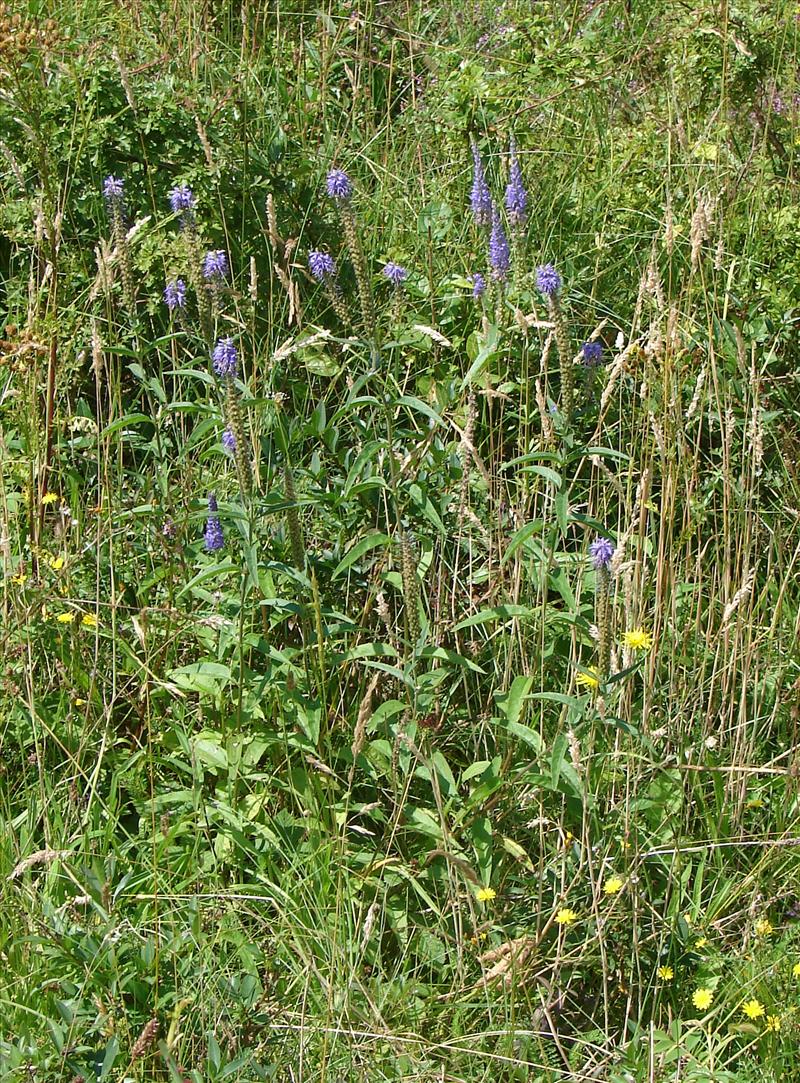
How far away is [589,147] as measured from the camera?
3980 mm

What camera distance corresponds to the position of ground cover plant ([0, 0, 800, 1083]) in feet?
6.68

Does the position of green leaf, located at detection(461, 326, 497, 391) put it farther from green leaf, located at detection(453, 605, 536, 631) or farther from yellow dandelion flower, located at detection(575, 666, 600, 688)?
yellow dandelion flower, located at detection(575, 666, 600, 688)

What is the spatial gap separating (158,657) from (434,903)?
800mm

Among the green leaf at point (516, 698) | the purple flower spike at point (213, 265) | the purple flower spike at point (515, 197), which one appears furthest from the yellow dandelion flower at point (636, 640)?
the purple flower spike at point (213, 265)

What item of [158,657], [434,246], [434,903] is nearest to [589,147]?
[434,246]

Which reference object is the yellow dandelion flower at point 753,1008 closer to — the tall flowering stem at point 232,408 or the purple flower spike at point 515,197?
the tall flowering stem at point 232,408

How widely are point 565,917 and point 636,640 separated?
0.56 meters

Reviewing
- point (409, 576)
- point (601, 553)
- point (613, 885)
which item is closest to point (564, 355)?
point (601, 553)

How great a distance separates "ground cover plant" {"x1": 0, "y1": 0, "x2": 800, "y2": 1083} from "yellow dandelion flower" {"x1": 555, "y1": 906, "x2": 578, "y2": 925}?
33 millimetres

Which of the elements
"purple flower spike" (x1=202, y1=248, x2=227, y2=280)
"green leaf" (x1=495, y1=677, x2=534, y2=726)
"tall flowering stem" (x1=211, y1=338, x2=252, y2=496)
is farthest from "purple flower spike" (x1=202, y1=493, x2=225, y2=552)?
"green leaf" (x1=495, y1=677, x2=534, y2=726)

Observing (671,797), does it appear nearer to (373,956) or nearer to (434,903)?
(434,903)

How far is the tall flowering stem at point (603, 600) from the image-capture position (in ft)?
6.69

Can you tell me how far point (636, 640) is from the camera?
7.79ft

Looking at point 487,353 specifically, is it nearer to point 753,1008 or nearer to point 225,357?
point 225,357
